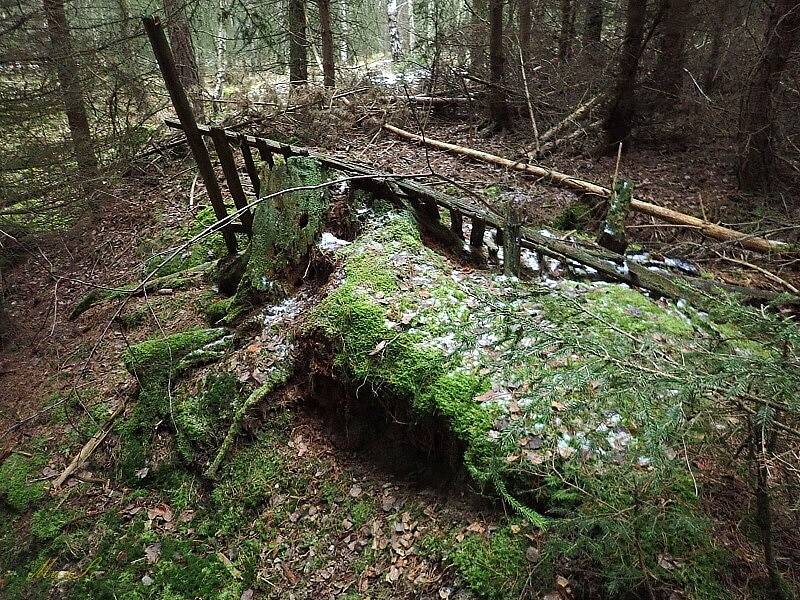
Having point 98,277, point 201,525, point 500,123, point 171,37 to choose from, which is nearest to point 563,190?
point 500,123

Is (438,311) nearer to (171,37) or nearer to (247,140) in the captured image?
(247,140)

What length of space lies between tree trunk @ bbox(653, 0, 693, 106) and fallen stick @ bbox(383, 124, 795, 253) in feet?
10.8

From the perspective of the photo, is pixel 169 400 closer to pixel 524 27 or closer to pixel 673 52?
pixel 673 52

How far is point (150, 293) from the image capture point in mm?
7898

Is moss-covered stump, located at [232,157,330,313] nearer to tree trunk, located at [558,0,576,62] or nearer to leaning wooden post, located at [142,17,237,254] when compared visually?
leaning wooden post, located at [142,17,237,254]

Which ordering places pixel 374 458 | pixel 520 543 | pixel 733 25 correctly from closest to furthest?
pixel 520 543 < pixel 374 458 < pixel 733 25

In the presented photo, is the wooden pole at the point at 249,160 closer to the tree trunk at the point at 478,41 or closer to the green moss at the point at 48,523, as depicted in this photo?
the green moss at the point at 48,523

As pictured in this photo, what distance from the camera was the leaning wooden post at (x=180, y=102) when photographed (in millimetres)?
5527

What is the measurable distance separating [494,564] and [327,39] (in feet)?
49.9

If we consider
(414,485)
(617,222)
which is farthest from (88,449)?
(617,222)

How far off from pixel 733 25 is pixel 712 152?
3354mm

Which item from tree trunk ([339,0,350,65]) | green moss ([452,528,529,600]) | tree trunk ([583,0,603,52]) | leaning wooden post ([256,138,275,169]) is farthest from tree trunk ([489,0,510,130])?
green moss ([452,528,529,600])

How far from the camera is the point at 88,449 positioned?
5418 millimetres

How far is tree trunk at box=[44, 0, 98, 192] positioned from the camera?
8.06 meters
